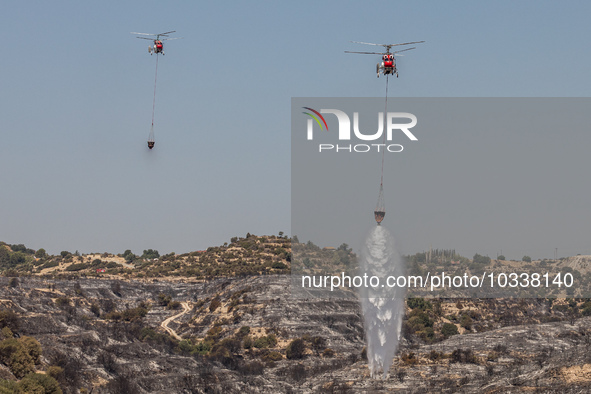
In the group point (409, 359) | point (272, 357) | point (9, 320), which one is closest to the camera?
point (9, 320)

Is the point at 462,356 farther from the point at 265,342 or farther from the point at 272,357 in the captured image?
the point at 265,342

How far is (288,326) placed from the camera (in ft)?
632

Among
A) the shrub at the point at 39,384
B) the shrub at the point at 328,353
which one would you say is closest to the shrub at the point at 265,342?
the shrub at the point at 328,353

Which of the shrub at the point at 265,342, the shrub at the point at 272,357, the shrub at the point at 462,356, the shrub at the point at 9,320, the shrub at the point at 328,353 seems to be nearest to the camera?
the shrub at the point at 9,320

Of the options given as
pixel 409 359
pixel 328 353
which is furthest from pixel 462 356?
Answer: pixel 328 353

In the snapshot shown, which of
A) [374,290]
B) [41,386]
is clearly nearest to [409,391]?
[374,290]

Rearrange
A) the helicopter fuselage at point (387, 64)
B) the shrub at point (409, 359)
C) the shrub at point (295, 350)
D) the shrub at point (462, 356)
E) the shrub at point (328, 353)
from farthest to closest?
the shrub at point (328, 353)
the shrub at point (295, 350)
the shrub at point (462, 356)
the shrub at point (409, 359)
the helicopter fuselage at point (387, 64)

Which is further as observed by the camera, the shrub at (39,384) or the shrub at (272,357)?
the shrub at (272,357)

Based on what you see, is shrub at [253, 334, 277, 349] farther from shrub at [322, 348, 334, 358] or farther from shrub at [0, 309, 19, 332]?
shrub at [0, 309, 19, 332]

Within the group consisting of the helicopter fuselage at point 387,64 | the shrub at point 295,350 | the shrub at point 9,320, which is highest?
the helicopter fuselage at point 387,64

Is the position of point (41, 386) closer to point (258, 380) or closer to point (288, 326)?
point (258, 380)

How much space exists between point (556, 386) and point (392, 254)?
145 ft

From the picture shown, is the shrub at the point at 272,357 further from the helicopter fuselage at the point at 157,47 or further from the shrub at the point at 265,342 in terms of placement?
the helicopter fuselage at the point at 157,47

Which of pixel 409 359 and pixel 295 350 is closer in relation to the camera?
pixel 409 359
